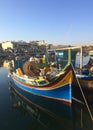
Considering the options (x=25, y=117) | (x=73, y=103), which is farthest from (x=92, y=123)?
(x=25, y=117)

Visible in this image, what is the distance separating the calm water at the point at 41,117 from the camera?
51.0ft

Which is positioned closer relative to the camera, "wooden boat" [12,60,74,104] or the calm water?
the calm water

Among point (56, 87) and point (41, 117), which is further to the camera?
point (56, 87)

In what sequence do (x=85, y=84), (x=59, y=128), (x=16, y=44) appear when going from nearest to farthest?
(x=59, y=128) → (x=85, y=84) → (x=16, y=44)

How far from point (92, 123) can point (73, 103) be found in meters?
4.81

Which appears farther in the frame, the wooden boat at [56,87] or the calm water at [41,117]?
the wooden boat at [56,87]

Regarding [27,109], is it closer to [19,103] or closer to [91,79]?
[19,103]

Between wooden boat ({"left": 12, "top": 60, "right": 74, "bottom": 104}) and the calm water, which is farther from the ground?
wooden boat ({"left": 12, "top": 60, "right": 74, "bottom": 104})

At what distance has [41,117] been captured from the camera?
58.9ft

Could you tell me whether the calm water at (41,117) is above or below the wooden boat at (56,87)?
below

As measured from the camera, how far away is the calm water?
1554 cm

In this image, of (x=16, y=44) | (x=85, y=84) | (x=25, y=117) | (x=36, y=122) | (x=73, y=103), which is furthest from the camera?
(x=16, y=44)

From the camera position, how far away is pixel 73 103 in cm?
2017

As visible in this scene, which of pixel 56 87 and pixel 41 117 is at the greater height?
pixel 56 87
